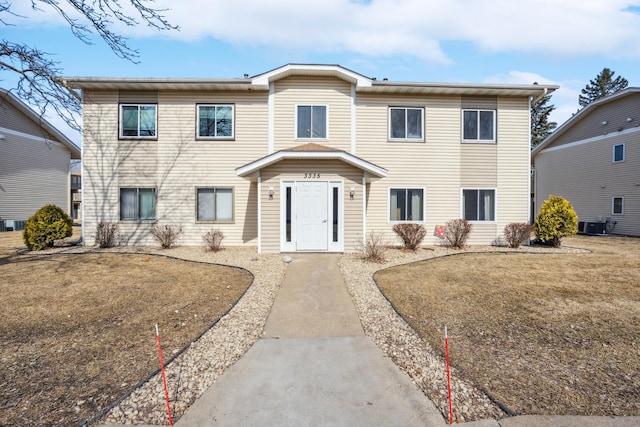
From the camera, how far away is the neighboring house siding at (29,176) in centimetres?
1831

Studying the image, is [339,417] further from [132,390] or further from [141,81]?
[141,81]

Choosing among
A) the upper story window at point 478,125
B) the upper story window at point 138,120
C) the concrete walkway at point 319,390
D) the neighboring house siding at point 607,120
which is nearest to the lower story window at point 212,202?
the upper story window at point 138,120

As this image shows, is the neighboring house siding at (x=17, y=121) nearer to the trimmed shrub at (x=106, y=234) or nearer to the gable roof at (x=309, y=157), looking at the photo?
the trimmed shrub at (x=106, y=234)

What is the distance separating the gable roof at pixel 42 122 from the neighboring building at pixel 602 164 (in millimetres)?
30953

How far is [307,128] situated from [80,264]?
880cm

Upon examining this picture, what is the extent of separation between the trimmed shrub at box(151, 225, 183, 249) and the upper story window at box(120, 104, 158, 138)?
148 inches

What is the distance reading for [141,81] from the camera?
1156cm

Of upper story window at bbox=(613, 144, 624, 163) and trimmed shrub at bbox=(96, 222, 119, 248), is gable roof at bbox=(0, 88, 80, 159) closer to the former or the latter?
trimmed shrub at bbox=(96, 222, 119, 248)

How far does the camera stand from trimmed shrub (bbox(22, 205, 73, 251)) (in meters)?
10.8

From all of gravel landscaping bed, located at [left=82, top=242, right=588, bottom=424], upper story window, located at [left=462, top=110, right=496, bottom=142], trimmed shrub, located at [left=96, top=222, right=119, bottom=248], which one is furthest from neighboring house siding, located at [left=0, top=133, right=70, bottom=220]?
upper story window, located at [left=462, top=110, right=496, bottom=142]

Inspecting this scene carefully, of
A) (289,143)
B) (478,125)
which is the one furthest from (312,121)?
(478,125)

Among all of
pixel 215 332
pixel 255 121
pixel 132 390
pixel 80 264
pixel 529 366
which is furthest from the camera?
pixel 255 121

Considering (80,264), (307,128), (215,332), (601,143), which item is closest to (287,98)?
(307,128)

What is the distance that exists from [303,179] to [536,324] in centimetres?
779
